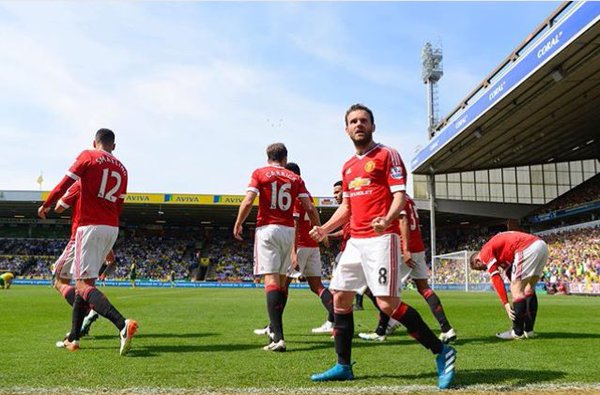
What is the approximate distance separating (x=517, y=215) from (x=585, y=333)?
150ft

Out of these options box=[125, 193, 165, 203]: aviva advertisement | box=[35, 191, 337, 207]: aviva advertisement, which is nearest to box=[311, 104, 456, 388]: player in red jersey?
box=[35, 191, 337, 207]: aviva advertisement

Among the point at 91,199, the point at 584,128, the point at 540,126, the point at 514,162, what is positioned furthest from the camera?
the point at 514,162

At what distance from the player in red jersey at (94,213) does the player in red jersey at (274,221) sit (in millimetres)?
1391

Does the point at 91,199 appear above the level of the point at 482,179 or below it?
below

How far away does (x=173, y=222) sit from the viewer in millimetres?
57500

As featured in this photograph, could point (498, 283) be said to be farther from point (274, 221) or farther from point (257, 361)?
point (257, 361)

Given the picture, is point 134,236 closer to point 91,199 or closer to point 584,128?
point 584,128

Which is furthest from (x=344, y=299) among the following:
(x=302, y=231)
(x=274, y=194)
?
(x=302, y=231)

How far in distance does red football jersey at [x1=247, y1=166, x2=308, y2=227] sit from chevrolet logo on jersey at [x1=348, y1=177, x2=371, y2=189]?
5.44 feet

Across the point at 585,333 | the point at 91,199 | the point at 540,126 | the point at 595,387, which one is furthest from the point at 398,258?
the point at 540,126

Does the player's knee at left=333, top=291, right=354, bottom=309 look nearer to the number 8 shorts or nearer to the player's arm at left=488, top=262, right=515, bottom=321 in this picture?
the number 8 shorts

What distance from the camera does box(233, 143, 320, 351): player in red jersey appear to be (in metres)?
5.69

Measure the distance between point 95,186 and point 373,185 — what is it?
10.2ft

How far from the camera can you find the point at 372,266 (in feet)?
13.0
